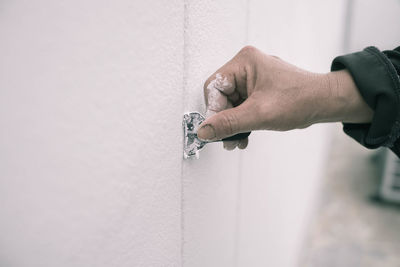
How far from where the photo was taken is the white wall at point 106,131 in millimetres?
381

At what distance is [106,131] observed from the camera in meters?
0.44

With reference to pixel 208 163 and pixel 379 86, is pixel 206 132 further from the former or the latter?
pixel 379 86

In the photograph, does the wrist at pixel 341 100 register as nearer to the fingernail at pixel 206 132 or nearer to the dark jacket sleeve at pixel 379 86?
the dark jacket sleeve at pixel 379 86

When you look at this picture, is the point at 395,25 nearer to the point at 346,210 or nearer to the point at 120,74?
the point at 346,210

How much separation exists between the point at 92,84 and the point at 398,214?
290cm

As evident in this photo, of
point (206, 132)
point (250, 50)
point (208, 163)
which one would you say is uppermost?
point (250, 50)

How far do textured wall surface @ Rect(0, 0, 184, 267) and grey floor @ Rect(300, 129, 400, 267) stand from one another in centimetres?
192

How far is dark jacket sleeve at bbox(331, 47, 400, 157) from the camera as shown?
655mm

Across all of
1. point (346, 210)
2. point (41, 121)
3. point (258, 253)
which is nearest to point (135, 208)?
point (41, 121)

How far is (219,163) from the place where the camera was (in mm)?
716

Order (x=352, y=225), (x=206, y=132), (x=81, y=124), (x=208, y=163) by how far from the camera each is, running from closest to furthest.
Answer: (x=81, y=124) → (x=206, y=132) → (x=208, y=163) → (x=352, y=225)

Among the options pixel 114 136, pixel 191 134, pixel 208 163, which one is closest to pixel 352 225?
pixel 208 163

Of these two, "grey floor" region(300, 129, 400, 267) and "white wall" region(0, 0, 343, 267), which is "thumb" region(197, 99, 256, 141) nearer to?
"white wall" region(0, 0, 343, 267)

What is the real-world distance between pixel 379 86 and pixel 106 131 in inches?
23.7
